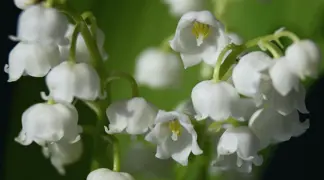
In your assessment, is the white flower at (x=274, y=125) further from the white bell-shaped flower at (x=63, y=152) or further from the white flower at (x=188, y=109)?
the white bell-shaped flower at (x=63, y=152)

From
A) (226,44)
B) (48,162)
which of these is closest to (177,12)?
(226,44)

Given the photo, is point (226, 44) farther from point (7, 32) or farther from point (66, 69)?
point (7, 32)

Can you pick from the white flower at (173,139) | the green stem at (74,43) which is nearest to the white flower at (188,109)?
the white flower at (173,139)

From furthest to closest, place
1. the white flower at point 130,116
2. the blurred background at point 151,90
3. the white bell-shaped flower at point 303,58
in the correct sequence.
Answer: the blurred background at point 151,90 < the white flower at point 130,116 < the white bell-shaped flower at point 303,58

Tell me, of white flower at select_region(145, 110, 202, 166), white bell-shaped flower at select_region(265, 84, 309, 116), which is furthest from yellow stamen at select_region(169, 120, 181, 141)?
white bell-shaped flower at select_region(265, 84, 309, 116)

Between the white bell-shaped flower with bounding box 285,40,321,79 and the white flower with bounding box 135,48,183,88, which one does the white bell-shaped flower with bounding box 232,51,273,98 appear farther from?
the white flower with bounding box 135,48,183,88
